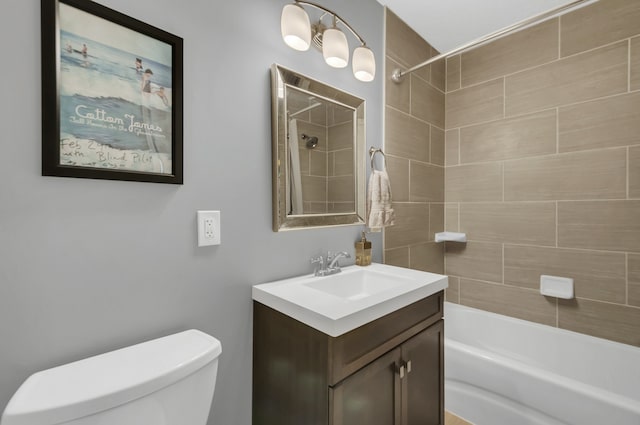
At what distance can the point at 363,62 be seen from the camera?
58.8 inches

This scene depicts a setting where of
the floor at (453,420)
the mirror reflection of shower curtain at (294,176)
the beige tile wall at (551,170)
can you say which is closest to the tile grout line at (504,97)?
the beige tile wall at (551,170)

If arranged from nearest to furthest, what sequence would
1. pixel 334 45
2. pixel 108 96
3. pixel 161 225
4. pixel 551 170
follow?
pixel 108 96 < pixel 161 225 < pixel 334 45 < pixel 551 170

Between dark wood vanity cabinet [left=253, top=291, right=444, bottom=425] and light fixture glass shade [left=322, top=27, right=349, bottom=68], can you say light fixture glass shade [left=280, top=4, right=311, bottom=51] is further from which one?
dark wood vanity cabinet [left=253, top=291, right=444, bottom=425]

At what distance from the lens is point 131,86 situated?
2.98ft

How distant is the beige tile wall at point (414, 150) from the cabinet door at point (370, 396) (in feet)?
2.82

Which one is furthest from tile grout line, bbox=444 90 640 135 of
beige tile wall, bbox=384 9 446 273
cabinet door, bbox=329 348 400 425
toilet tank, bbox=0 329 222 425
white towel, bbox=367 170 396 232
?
toilet tank, bbox=0 329 222 425

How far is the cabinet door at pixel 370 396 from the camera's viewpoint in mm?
915

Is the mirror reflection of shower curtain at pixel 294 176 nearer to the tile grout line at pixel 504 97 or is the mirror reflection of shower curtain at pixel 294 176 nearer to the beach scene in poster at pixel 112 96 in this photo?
the beach scene in poster at pixel 112 96

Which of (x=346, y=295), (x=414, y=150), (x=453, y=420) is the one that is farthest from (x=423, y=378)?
(x=414, y=150)

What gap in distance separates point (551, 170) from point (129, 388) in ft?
8.08

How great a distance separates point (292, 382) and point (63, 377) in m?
0.65

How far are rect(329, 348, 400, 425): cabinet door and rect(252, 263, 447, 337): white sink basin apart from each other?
0.19 metres

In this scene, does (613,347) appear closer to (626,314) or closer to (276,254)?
(626,314)

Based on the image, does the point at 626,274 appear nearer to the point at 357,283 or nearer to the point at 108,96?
the point at 357,283
